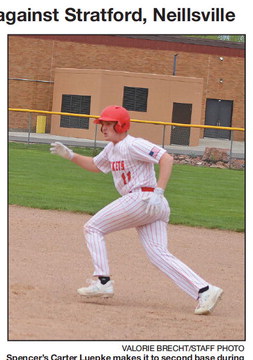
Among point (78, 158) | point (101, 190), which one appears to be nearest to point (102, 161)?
point (78, 158)

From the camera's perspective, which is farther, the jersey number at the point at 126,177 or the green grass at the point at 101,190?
the green grass at the point at 101,190

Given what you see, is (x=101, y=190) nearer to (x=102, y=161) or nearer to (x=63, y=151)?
(x=63, y=151)

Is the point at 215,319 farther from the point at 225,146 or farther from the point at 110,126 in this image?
the point at 225,146

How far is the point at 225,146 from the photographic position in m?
30.6

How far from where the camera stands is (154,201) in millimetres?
7738

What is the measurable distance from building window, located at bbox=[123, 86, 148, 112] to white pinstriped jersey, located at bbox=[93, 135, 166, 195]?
3378 centimetres

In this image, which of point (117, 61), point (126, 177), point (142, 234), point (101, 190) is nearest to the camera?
point (126, 177)

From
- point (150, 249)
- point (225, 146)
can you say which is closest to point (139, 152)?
point (150, 249)

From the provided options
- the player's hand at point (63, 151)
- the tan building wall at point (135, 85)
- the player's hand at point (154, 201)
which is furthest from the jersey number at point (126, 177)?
the tan building wall at point (135, 85)

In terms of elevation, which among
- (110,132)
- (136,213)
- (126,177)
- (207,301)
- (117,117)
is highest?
(117,117)

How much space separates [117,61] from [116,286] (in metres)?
36.3

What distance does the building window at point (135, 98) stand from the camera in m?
41.8

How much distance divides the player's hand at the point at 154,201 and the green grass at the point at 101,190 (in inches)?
287

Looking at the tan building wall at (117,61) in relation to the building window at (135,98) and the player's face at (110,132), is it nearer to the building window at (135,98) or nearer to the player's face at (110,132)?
the building window at (135,98)
